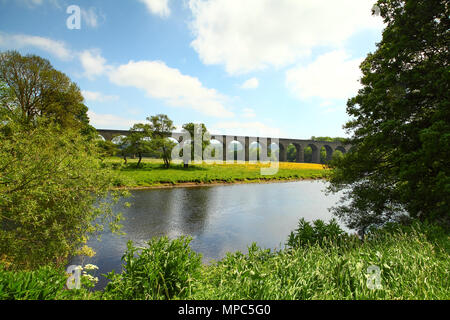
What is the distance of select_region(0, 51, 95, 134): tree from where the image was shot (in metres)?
19.0

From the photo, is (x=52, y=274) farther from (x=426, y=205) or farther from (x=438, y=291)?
(x=426, y=205)

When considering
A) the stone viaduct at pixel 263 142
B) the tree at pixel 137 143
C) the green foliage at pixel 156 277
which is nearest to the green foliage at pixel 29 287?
the green foliage at pixel 156 277

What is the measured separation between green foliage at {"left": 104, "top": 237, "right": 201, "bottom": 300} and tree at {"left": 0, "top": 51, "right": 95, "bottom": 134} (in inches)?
798

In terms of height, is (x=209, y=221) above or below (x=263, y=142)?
below

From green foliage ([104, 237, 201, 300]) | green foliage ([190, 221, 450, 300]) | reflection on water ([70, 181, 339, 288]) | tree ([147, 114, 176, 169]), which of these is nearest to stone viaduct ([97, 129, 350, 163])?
tree ([147, 114, 176, 169])

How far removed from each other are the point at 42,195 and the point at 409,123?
11.8 m

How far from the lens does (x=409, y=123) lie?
718cm

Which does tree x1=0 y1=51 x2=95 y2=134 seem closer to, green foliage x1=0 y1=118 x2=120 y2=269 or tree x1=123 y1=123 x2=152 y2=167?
tree x1=123 y1=123 x2=152 y2=167

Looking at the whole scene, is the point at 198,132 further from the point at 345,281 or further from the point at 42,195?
the point at 345,281

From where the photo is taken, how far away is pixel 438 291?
3057mm

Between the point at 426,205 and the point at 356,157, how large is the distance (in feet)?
9.28

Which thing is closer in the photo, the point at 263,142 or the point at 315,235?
the point at 315,235

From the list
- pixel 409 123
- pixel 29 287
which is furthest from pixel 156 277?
pixel 409 123

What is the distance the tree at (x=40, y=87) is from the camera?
62.2 feet
